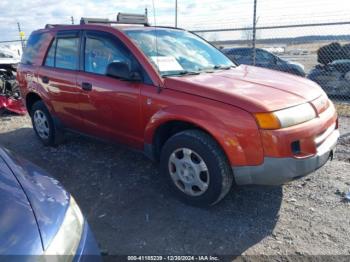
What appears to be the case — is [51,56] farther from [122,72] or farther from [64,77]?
[122,72]

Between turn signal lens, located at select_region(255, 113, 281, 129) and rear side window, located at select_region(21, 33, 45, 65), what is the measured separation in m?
3.67

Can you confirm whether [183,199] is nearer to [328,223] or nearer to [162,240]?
[162,240]

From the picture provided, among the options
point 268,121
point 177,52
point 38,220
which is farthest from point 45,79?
point 38,220

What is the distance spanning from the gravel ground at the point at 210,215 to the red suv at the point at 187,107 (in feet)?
1.03

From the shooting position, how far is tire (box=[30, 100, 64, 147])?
5176mm

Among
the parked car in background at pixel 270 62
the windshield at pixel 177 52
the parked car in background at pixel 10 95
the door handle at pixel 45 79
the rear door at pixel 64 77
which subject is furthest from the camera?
the parked car in background at pixel 270 62

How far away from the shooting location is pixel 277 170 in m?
2.89

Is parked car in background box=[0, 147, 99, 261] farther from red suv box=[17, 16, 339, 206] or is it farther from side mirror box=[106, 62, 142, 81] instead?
side mirror box=[106, 62, 142, 81]

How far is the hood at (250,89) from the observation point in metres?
2.98

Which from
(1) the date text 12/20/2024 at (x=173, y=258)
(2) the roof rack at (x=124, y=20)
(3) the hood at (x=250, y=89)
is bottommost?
(1) the date text 12/20/2024 at (x=173, y=258)

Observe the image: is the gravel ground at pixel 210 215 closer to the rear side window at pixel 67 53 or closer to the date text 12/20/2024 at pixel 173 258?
the date text 12/20/2024 at pixel 173 258

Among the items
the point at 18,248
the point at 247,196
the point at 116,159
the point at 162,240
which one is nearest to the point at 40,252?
the point at 18,248

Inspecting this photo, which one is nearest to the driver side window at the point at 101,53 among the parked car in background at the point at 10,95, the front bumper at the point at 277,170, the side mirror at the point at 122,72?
the side mirror at the point at 122,72

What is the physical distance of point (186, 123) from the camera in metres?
3.40
